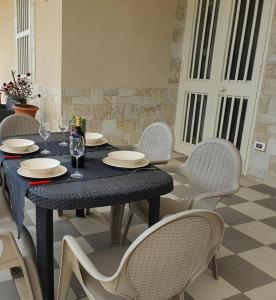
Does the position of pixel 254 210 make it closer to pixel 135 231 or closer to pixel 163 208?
pixel 135 231

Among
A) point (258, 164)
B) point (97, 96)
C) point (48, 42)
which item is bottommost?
point (258, 164)

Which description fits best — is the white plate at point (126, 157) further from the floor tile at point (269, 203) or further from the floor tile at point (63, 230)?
the floor tile at point (269, 203)

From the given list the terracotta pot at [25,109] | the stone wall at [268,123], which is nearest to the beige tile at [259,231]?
the stone wall at [268,123]

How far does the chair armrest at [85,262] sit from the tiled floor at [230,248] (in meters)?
0.20

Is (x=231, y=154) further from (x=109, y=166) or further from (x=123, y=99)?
(x=123, y=99)

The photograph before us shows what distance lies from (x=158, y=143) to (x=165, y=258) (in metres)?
1.61

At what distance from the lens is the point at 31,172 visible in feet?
5.05

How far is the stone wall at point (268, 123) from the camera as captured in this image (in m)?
3.43

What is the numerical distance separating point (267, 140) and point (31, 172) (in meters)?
2.85

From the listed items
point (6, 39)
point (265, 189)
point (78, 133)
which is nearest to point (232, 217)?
point (265, 189)

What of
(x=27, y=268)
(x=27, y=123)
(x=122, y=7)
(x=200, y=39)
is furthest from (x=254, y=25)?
(x=27, y=268)

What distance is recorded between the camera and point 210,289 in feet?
6.03

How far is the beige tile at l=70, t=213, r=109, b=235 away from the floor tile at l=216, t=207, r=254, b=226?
105cm

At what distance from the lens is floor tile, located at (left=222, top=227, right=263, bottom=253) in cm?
229
